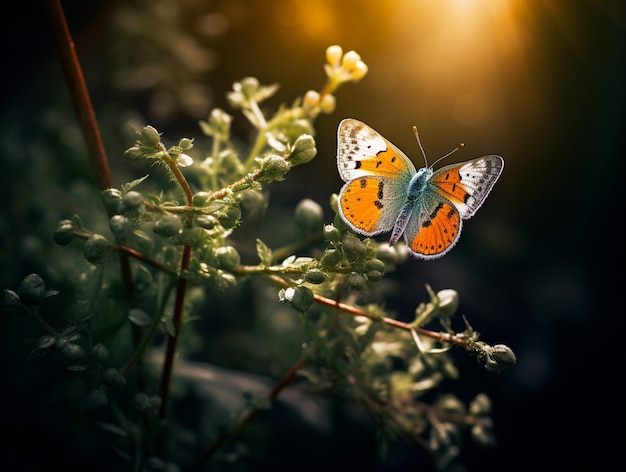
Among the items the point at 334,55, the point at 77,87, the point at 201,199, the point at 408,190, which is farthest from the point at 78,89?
the point at 408,190

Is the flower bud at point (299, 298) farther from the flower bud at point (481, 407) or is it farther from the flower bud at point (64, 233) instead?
the flower bud at point (481, 407)

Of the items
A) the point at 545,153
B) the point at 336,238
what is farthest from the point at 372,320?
the point at 545,153

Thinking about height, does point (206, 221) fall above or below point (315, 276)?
above

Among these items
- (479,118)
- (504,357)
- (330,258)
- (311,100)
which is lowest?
(479,118)

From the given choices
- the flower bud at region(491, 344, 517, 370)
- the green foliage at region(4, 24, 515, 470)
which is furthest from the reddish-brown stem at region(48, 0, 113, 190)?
the flower bud at region(491, 344, 517, 370)

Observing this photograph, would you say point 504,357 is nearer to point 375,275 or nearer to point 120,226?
point 375,275

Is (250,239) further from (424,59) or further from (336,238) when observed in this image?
(424,59)

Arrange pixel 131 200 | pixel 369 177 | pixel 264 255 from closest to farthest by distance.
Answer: pixel 131 200 < pixel 264 255 < pixel 369 177

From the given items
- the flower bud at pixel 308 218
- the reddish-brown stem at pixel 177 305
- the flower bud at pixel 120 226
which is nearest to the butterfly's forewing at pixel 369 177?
the flower bud at pixel 308 218
